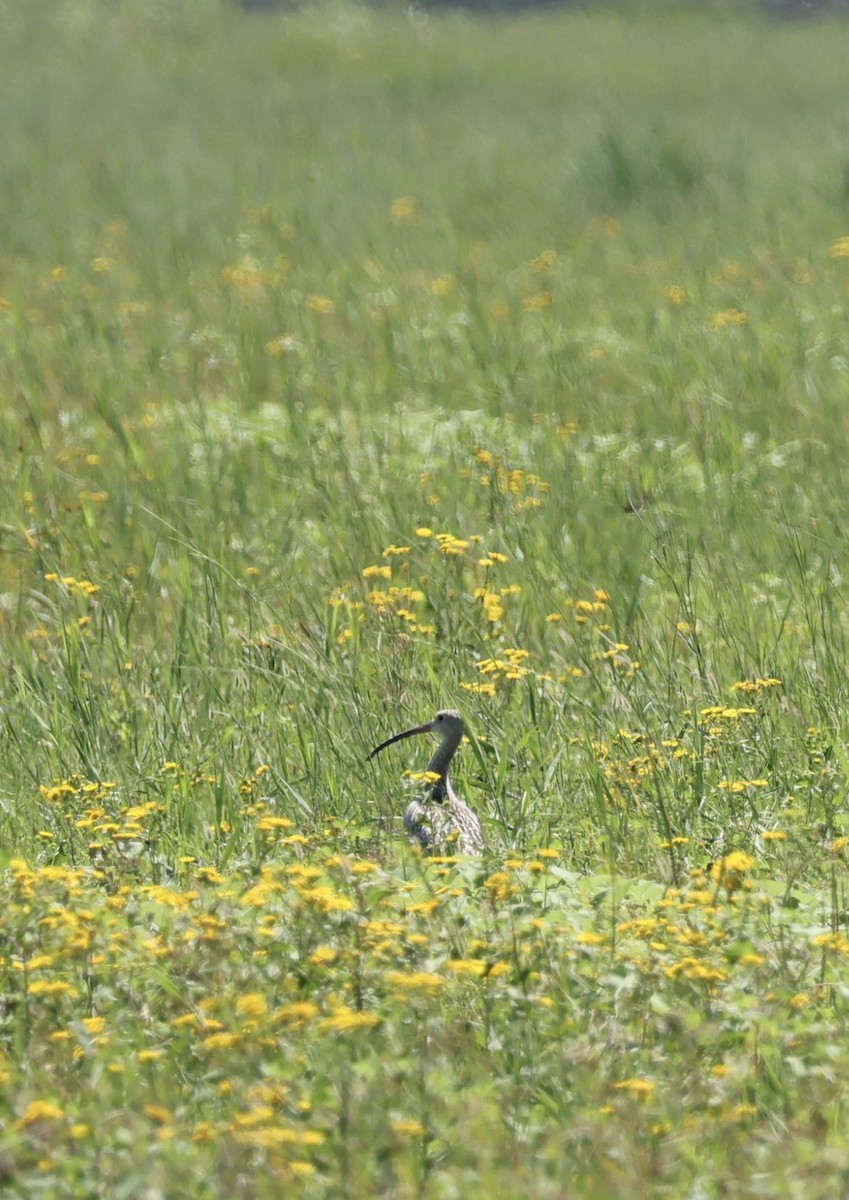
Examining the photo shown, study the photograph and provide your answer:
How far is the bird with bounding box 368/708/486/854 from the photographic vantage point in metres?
4.41

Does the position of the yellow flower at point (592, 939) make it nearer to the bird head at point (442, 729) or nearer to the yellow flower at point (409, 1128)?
the yellow flower at point (409, 1128)

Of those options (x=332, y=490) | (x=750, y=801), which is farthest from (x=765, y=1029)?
(x=332, y=490)

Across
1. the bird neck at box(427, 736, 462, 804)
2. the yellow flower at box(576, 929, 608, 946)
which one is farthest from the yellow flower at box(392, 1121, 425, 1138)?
the bird neck at box(427, 736, 462, 804)

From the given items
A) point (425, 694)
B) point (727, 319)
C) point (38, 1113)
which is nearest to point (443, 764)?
point (425, 694)

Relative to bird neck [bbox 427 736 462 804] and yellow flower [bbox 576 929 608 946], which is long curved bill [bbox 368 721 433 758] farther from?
yellow flower [bbox 576 929 608 946]

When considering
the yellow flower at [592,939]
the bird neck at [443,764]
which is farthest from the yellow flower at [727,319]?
the yellow flower at [592,939]

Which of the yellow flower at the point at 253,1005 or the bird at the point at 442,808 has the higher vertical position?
the yellow flower at the point at 253,1005

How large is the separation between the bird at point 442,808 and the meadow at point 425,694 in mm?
83

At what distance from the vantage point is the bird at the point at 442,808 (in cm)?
441

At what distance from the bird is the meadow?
0.08 meters

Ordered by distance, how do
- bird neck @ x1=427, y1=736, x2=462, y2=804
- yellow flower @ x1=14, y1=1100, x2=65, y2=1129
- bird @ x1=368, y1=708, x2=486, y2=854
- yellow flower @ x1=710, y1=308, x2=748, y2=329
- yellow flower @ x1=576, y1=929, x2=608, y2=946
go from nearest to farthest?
1. yellow flower @ x1=14, y1=1100, x2=65, y2=1129
2. yellow flower @ x1=576, y1=929, x2=608, y2=946
3. bird @ x1=368, y1=708, x2=486, y2=854
4. bird neck @ x1=427, y1=736, x2=462, y2=804
5. yellow flower @ x1=710, y1=308, x2=748, y2=329

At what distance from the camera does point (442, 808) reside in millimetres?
4508

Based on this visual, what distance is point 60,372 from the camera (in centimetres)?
889

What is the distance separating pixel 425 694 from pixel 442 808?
83cm
